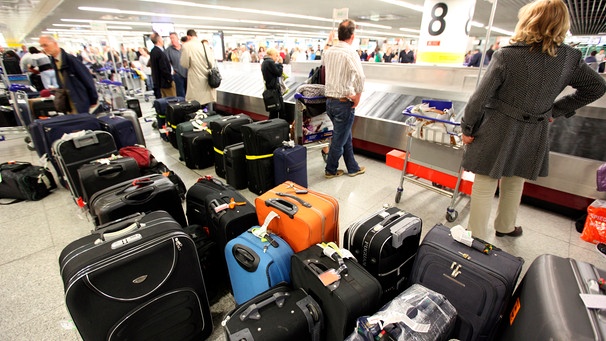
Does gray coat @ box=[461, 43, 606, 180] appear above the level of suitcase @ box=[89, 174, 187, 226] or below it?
above

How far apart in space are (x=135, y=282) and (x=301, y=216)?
33.4 inches

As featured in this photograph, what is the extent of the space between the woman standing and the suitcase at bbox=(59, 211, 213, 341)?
1976 mm

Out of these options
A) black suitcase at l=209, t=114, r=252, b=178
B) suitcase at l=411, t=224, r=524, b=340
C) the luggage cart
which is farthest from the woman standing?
black suitcase at l=209, t=114, r=252, b=178

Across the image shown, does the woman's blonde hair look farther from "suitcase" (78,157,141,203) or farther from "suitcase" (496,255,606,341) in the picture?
"suitcase" (78,157,141,203)

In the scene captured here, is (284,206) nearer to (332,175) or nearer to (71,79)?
(332,175)

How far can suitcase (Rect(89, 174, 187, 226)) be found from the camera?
1827 mm

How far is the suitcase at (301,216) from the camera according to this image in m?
1.57

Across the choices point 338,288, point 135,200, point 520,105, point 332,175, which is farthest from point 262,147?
point 520,105

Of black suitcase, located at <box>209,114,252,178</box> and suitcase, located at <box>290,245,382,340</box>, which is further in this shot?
black suitcase, located at <box>209,114,252,178</box>

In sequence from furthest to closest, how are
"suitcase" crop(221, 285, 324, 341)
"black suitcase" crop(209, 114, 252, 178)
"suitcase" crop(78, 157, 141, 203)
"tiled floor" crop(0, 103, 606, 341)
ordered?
1. "black suitcase" crop(209, 114, 252, 178)
2. "suitcase" crop(78, 157, 141, 203)
3. "tiled floor" crop(0, 103, 606, 341)
4. "suitcase" crop(221, 285, 324, 341)

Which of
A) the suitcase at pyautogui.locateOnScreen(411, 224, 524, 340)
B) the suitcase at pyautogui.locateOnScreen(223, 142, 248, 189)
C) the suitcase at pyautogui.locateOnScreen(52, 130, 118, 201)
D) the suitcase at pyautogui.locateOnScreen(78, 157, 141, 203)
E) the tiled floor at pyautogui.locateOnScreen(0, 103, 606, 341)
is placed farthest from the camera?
the suitcase at pyautogui.locateOnScreen(223, 142, 248, 189)

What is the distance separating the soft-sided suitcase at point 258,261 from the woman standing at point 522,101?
150 cm

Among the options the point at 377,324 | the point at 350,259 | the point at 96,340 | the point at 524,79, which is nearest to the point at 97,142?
the point at 96,340

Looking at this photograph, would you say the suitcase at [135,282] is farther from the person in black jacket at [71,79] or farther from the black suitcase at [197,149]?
the person in black jacket at [71,79]
